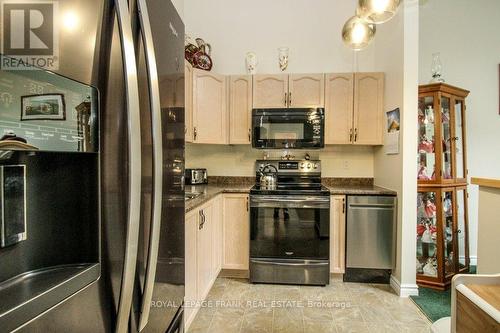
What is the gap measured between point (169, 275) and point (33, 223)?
556mm

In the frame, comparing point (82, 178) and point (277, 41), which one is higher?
point (277, 41)

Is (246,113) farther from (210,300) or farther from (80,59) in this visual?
(80,59)

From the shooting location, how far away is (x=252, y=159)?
126 inches

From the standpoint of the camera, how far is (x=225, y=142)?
2.88 m

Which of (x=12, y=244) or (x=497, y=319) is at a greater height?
(x=12, y=244)

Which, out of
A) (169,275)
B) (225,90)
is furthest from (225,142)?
(169,275)

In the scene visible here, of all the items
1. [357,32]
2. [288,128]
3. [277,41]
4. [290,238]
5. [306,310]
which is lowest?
[306,310]

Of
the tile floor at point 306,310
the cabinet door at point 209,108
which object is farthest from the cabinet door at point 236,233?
the cabinet door at point 209,108

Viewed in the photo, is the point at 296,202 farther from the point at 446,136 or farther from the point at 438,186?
the point at 446,136

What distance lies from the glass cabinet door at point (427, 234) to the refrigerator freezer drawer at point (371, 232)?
306mm

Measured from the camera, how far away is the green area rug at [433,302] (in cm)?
201

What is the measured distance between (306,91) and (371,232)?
62.2 inches

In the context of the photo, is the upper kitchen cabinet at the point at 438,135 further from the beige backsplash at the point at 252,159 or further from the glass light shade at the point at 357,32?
the glass light shade at the point at 357,32

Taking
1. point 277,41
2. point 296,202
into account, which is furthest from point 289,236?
point 277,41
